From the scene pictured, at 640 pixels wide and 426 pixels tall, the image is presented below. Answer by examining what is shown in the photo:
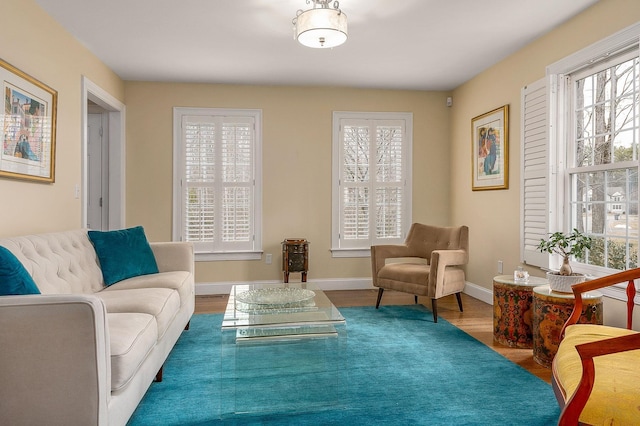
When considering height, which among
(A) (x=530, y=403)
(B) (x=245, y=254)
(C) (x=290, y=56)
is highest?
(C) (x=290, y=56)

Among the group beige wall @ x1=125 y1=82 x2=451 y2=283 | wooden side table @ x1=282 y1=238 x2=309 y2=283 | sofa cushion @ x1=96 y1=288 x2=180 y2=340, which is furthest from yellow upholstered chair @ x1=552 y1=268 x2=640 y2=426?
beige wall @ x1=125 y1=82 x2=451 y2=283

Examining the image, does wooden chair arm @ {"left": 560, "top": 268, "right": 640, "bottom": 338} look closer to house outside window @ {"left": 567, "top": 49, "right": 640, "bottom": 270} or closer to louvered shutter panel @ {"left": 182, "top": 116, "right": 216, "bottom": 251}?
house outside window @ {"left": 567, "top": 49, "right": 640, "bottom": 270}

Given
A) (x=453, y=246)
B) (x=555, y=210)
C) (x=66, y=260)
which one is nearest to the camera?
(x=66, y=260)

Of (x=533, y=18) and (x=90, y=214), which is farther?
(x=90, y=214)

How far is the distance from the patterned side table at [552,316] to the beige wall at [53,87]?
11.1 ft

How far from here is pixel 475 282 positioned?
4879 mm

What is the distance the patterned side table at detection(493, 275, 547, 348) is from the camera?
3.11 metres

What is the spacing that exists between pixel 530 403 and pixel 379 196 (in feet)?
10.9

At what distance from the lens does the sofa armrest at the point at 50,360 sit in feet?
4.97

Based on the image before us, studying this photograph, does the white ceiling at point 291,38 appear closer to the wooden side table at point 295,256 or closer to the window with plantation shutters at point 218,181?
the window with plantation shutters at point 218,181

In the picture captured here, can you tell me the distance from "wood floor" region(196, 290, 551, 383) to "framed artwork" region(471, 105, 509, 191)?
4.05 ft

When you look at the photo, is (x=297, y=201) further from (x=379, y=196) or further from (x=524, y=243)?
(x=524, y=243)

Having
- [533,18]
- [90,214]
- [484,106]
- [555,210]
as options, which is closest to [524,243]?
[555,210]

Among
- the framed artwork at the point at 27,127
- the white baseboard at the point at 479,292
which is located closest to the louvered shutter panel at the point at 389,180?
the white baseboard at the point at 479,292
